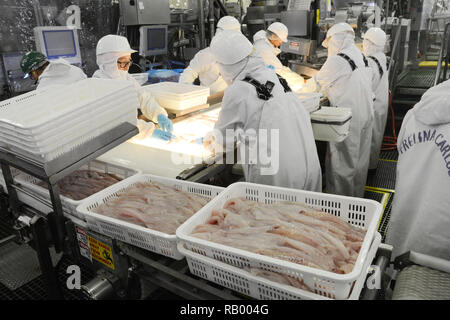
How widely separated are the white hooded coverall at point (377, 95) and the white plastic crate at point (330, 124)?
2.01 m

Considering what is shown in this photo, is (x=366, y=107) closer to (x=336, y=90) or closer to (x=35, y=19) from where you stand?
(x=336, y=90)

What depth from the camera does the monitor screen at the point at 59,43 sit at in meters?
5.12

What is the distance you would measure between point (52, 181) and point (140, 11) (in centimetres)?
533

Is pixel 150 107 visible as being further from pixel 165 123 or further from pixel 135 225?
pixel 135 225

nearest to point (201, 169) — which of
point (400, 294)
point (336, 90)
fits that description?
point (400, 294)

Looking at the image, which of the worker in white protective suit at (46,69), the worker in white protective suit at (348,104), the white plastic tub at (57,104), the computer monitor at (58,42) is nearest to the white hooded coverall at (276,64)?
the worker in white protective suit at (348,104)

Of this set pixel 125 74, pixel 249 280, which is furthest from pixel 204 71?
pixel 249 280

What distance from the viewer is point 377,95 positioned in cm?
538

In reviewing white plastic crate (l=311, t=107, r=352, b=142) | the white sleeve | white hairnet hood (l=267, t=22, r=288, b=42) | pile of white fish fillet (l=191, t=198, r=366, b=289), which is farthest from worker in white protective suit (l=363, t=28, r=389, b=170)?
pile of white fish fillet (l=191, t=198, r=366, b=289)

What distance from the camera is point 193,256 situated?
1.33m

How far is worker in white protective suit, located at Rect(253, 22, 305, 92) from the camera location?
5.00m

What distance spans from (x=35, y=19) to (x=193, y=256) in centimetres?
532

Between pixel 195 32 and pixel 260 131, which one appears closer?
pixel 260 131
